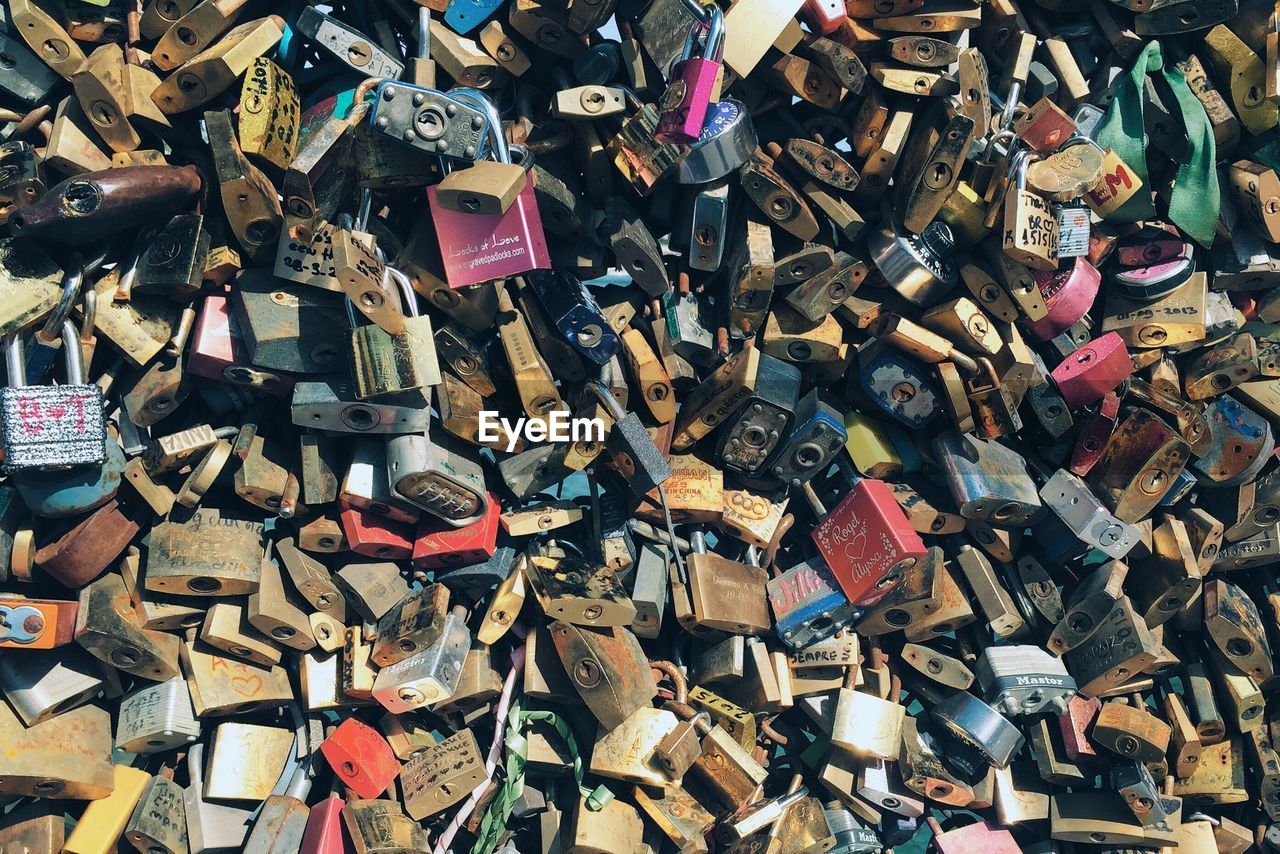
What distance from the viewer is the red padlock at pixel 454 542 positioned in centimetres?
316

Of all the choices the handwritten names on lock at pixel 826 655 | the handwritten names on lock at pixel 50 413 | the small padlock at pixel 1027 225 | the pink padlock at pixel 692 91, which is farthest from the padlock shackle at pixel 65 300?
the small padlock at pixel 1027 225

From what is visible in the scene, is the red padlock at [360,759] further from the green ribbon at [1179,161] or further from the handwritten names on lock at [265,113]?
the green ribbon at [1179,161]

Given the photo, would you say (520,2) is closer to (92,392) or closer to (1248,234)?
(92,392)

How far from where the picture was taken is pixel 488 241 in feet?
9.69

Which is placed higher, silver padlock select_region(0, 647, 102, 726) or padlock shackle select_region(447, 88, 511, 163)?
padlock shackle select_region(447, 88, 511, 163)

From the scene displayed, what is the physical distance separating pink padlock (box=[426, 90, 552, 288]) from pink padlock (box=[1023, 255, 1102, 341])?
1.53m

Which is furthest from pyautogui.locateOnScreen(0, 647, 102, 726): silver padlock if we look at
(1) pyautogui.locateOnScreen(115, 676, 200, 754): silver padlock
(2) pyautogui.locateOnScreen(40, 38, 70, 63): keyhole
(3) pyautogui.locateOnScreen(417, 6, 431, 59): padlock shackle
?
(3) pyautogui.locateOnScreen(417, 6, 431, 59): padlock shackle

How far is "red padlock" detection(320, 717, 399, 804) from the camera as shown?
3.11 metres

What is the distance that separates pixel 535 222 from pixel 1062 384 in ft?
5.43

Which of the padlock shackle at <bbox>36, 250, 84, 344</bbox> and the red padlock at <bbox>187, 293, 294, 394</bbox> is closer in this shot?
the padlock shackle at <bbox>36, 250, 84, 344</bbox>

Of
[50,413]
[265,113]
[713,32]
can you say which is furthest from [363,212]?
[713,32]

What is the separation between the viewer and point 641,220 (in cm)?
327

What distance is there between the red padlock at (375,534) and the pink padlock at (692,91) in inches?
51.0

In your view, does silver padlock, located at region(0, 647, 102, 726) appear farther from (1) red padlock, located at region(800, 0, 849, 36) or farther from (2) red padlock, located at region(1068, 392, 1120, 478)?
(2) red padlock, located at region(1068, 392, 1120, 478)
